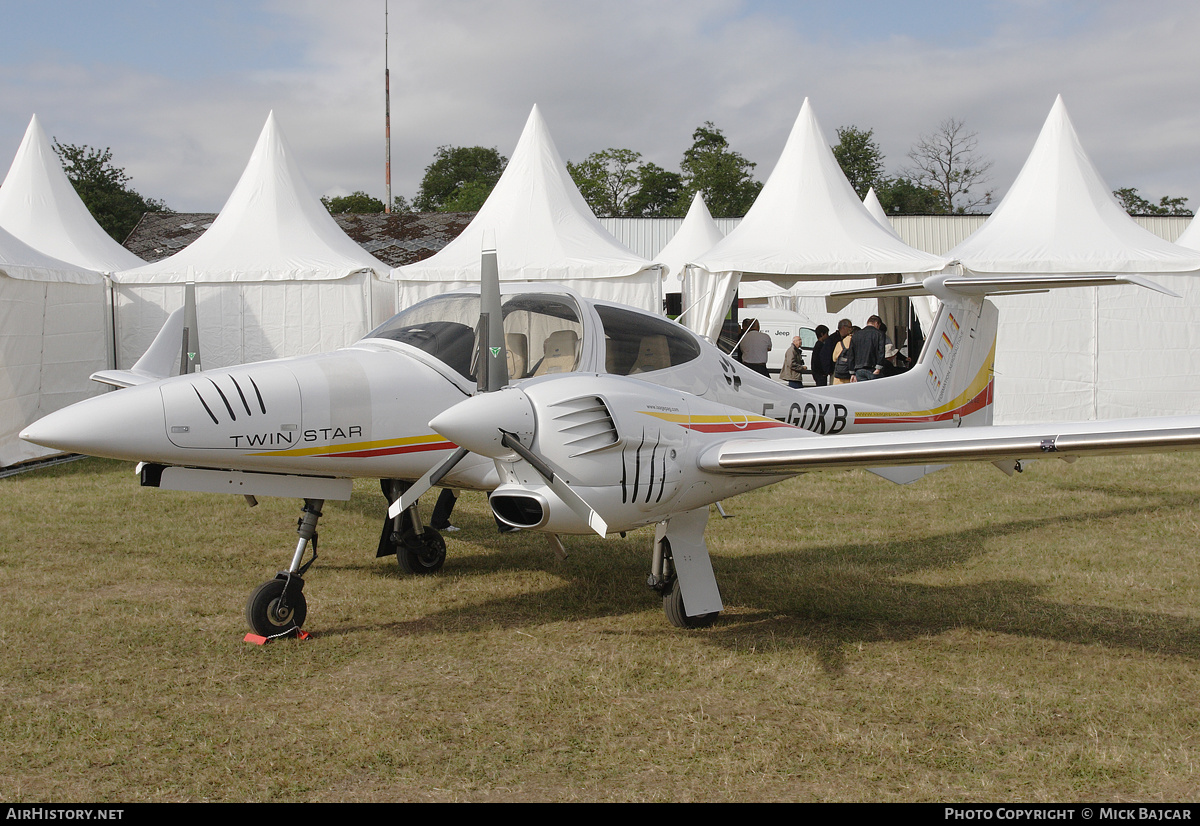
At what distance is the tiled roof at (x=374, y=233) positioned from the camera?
89.8 feet

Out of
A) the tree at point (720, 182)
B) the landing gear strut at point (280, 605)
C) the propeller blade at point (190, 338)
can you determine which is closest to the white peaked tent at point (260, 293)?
the propeller blade at point (190, 338)

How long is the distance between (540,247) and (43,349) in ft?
Result: 24.2

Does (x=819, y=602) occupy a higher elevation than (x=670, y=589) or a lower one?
lower

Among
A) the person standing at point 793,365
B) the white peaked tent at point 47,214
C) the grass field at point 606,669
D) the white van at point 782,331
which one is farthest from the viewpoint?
the white van at point 782,331

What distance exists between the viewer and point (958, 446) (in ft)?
16.1

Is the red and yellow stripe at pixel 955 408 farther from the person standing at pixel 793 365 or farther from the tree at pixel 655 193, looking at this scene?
the tree at pixel 655 193

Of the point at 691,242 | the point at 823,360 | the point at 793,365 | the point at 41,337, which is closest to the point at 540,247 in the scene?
the point at 793,365

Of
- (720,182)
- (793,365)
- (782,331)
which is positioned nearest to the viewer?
(793,365)

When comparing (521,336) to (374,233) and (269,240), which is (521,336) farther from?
(374,233)

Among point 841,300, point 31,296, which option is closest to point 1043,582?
point 841,300

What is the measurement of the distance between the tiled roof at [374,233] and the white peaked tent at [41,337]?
12.6 meters

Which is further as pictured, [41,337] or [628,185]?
[628,185]

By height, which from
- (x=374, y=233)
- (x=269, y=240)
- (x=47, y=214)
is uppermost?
(x=374, y=233)
